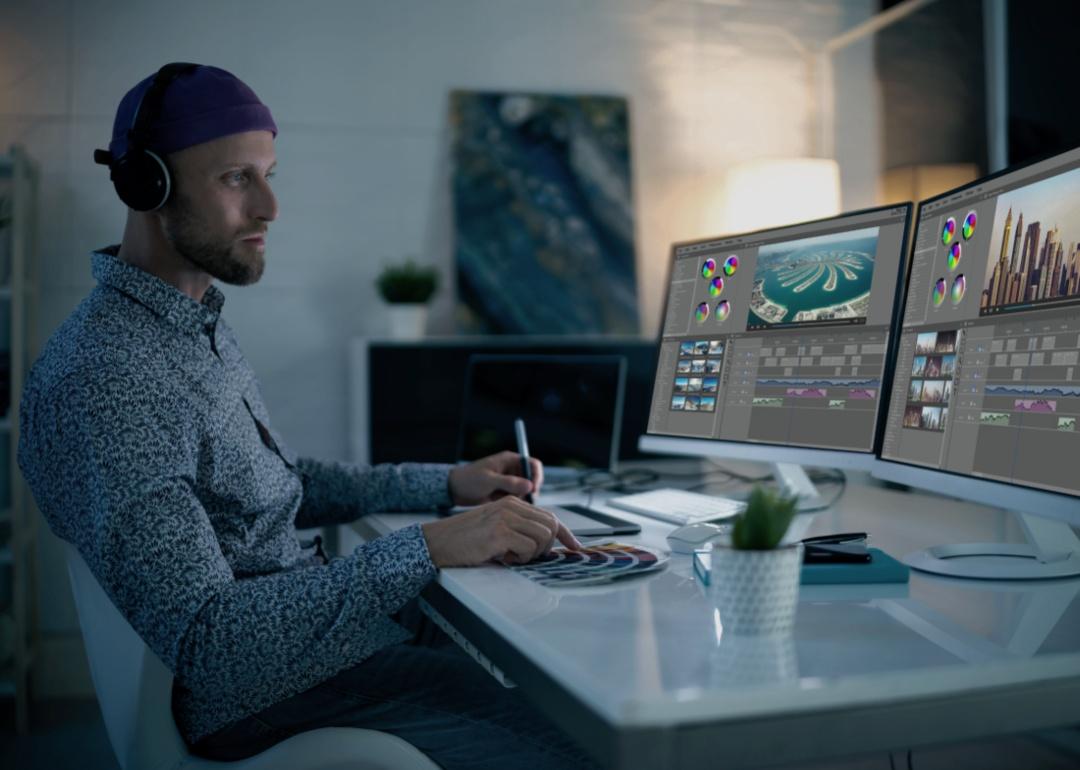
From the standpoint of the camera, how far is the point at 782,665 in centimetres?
89

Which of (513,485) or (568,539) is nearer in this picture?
(568,539)

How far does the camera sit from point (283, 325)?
3428 mm

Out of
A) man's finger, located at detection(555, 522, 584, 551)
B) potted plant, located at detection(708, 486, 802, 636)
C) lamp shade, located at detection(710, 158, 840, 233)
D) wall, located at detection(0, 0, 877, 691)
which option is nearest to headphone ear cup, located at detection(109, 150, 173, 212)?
man's finger, located at detection(555, 522, 584, 551)

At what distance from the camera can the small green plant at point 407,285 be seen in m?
3.29

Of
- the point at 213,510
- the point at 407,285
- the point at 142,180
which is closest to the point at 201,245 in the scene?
the point at 142,180

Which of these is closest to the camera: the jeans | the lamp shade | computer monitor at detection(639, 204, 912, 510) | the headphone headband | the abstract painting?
the jeans

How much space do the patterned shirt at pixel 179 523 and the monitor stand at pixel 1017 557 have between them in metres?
0.65

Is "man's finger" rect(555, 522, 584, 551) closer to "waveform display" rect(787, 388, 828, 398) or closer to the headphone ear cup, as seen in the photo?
"waveform display" rect(787, 388, 828, 398)

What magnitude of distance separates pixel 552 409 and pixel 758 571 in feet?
4.64

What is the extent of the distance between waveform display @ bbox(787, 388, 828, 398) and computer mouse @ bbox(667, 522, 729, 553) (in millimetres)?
305

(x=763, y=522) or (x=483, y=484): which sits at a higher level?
(x=763, y=522)

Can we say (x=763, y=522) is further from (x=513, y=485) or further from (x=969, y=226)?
(x=513, y=485)

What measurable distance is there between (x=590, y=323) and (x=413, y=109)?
3.13 ft

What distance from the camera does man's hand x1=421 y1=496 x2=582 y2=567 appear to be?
1.28 m
